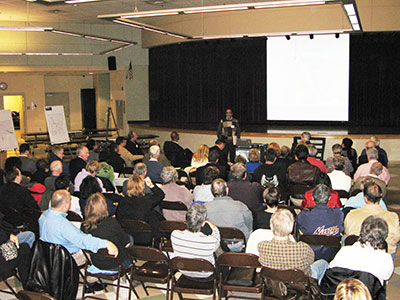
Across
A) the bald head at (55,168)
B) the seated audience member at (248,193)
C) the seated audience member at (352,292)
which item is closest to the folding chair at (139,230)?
the seated audience member at (248,193)

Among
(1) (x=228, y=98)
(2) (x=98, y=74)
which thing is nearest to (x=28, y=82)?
(2) (x=98, y=74)

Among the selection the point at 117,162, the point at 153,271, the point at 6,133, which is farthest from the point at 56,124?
the point at 153,271

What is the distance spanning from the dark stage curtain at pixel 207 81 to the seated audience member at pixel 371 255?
14902 mm

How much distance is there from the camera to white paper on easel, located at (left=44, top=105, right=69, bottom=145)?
43.0 feet

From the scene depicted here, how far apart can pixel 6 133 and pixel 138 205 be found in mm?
8592

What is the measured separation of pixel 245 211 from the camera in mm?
4977

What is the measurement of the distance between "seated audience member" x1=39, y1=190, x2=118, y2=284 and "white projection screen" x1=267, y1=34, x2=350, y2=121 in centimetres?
1377

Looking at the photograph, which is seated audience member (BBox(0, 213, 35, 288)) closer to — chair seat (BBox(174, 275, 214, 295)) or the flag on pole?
chair seat (BBox(174, 275, 214, 295))

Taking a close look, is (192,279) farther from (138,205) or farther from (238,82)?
(238,82)

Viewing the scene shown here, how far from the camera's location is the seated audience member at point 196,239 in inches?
160

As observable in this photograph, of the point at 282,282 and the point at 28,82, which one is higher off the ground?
the point at 28,82

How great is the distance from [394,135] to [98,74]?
45.9 ft

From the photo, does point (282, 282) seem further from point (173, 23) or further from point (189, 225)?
point (173, 23)

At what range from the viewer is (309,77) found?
55.3 ft
